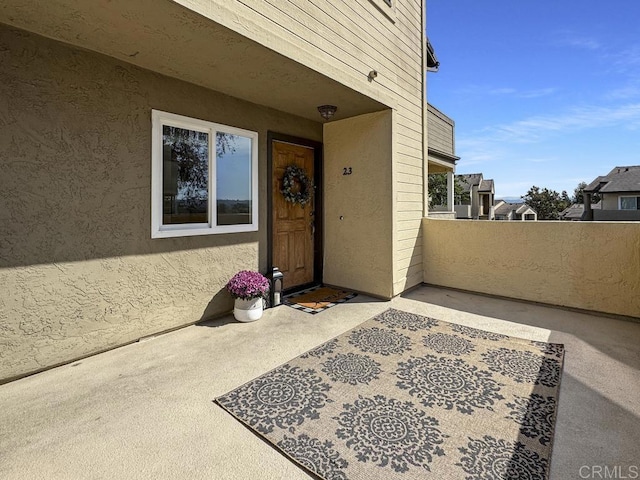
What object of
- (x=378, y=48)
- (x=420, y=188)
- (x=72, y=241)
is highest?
(x=378, y=48)

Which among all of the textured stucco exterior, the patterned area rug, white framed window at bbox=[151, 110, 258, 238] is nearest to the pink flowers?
the textured stucco exterior

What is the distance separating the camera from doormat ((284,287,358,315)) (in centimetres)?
436

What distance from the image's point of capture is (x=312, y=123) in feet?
17.0

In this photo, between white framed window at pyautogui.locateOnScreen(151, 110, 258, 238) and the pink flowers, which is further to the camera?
the pink flowers

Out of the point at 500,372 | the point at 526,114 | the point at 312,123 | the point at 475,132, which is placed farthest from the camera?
the point at 475,132

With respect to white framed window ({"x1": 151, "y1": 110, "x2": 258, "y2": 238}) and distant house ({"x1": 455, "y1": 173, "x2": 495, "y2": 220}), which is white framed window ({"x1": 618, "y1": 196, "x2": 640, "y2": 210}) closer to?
distant house ({"x1": 455, "y1": 173, "x2": 495, "y2": 220})

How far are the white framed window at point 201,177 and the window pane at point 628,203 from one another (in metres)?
23.5

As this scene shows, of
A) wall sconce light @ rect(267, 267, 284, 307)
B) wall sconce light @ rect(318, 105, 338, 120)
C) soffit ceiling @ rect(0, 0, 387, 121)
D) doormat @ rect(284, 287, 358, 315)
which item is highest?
wall sconce light @ rect(318, 105, 338, 120)

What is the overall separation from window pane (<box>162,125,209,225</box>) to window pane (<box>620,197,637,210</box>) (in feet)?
79.3

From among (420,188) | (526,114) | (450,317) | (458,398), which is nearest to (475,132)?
(526,114)

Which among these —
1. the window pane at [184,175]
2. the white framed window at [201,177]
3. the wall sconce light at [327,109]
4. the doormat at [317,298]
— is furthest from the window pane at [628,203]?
the window pane at [184,175]

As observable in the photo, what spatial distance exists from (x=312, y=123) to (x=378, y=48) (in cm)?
152

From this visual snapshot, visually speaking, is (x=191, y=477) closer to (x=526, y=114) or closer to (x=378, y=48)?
(x=378, y=48)

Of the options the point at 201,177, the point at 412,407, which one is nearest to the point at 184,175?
the point at 201,177
